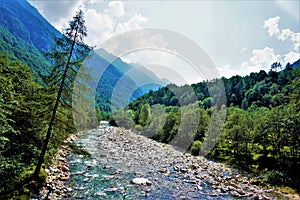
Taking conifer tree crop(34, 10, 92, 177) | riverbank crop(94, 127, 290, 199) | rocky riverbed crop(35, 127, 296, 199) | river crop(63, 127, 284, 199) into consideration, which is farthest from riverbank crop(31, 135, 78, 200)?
riverbank crop(94, 127, 290, 199)

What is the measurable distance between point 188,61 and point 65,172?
26856 mm

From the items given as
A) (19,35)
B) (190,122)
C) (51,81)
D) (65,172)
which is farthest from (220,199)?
(19,35)

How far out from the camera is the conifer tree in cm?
1154

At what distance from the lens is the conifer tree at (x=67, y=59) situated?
37.9 feet

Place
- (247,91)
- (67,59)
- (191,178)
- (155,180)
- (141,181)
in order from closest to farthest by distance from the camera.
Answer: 1. (67,59)
2. (141,181)
3. (155,180)
4. (191,178)
5. (247,91)

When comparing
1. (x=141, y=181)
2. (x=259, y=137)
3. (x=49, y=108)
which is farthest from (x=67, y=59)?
(x=259, y=137)

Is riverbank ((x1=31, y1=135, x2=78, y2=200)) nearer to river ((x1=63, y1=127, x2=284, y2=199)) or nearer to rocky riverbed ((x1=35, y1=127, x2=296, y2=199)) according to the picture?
rocky riverbed ((x1=35, y1=127, x2=296, y2=199))

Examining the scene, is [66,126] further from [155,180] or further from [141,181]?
[155,180]

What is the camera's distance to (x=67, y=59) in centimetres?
1184

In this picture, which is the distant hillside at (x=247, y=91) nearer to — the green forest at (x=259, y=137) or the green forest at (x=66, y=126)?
the green forest at (x=259, y=137)

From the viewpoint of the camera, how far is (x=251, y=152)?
25.1m

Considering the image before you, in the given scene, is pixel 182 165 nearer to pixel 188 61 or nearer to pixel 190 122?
pixel 190 122

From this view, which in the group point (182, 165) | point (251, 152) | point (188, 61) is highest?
point (188, 61)

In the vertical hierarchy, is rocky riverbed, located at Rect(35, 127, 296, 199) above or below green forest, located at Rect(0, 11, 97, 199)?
below
